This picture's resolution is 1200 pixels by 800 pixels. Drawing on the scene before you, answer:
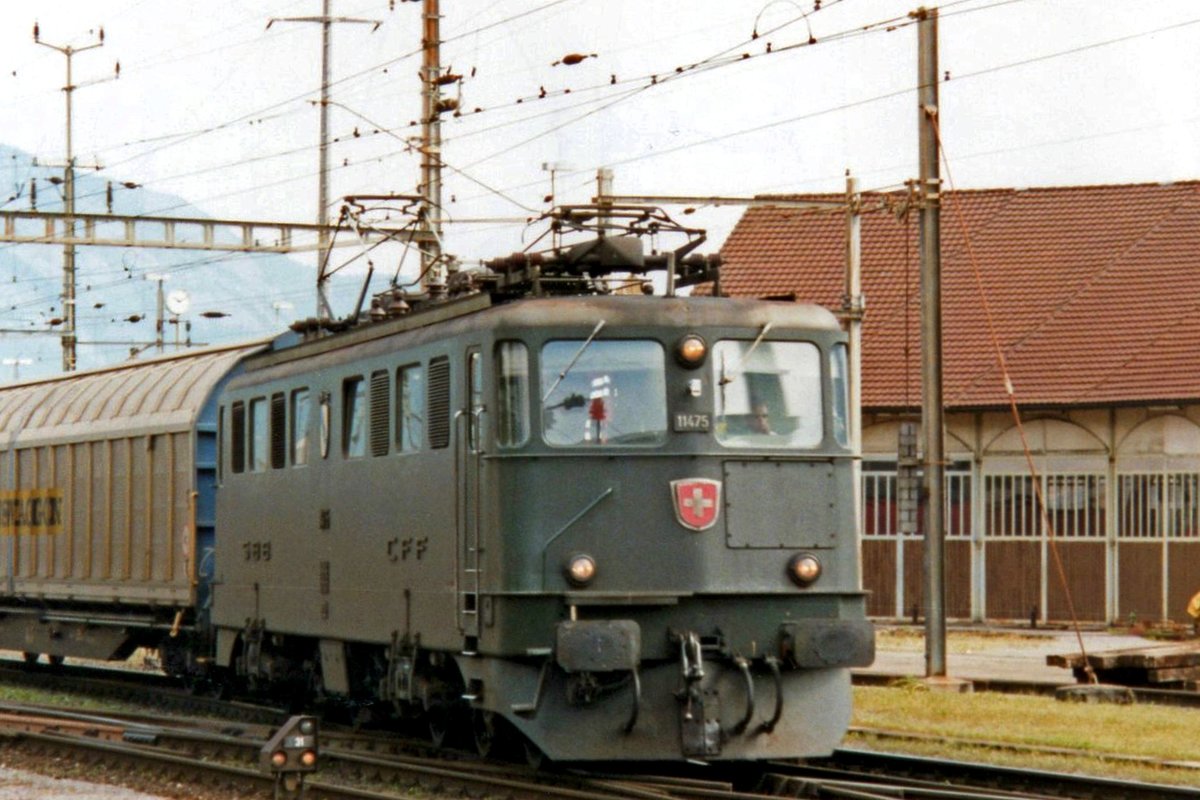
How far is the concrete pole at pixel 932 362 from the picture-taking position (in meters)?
22.8

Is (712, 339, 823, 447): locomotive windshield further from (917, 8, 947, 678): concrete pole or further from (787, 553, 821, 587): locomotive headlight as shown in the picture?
(917, 8, 947, 678): concrete pole

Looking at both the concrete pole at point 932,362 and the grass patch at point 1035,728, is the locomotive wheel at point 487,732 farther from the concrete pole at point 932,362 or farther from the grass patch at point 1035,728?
the concrete pole at point 932,362

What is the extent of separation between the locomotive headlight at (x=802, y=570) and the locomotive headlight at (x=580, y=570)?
1362 mm

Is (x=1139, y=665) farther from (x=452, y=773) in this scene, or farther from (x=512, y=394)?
(x=512, y=394)

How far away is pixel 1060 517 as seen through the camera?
35875mm

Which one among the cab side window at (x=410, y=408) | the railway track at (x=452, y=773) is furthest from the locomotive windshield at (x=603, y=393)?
the railway track at (x=452, y=773)

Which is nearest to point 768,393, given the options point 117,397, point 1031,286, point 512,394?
point 512,394

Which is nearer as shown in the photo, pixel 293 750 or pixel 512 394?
pixel 293 750

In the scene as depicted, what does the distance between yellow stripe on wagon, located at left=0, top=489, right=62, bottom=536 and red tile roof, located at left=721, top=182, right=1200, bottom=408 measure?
1418cm

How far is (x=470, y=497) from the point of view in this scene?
48.5 ft

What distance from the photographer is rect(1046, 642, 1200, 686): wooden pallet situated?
2436cm

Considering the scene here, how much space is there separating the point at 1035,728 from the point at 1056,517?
1715cm

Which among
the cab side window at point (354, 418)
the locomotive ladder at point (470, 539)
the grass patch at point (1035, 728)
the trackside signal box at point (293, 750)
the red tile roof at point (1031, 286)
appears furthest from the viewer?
the red tile roof at point (1031, 286)

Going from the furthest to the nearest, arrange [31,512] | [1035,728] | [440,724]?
[31,512], [1035,728], [440,724]
